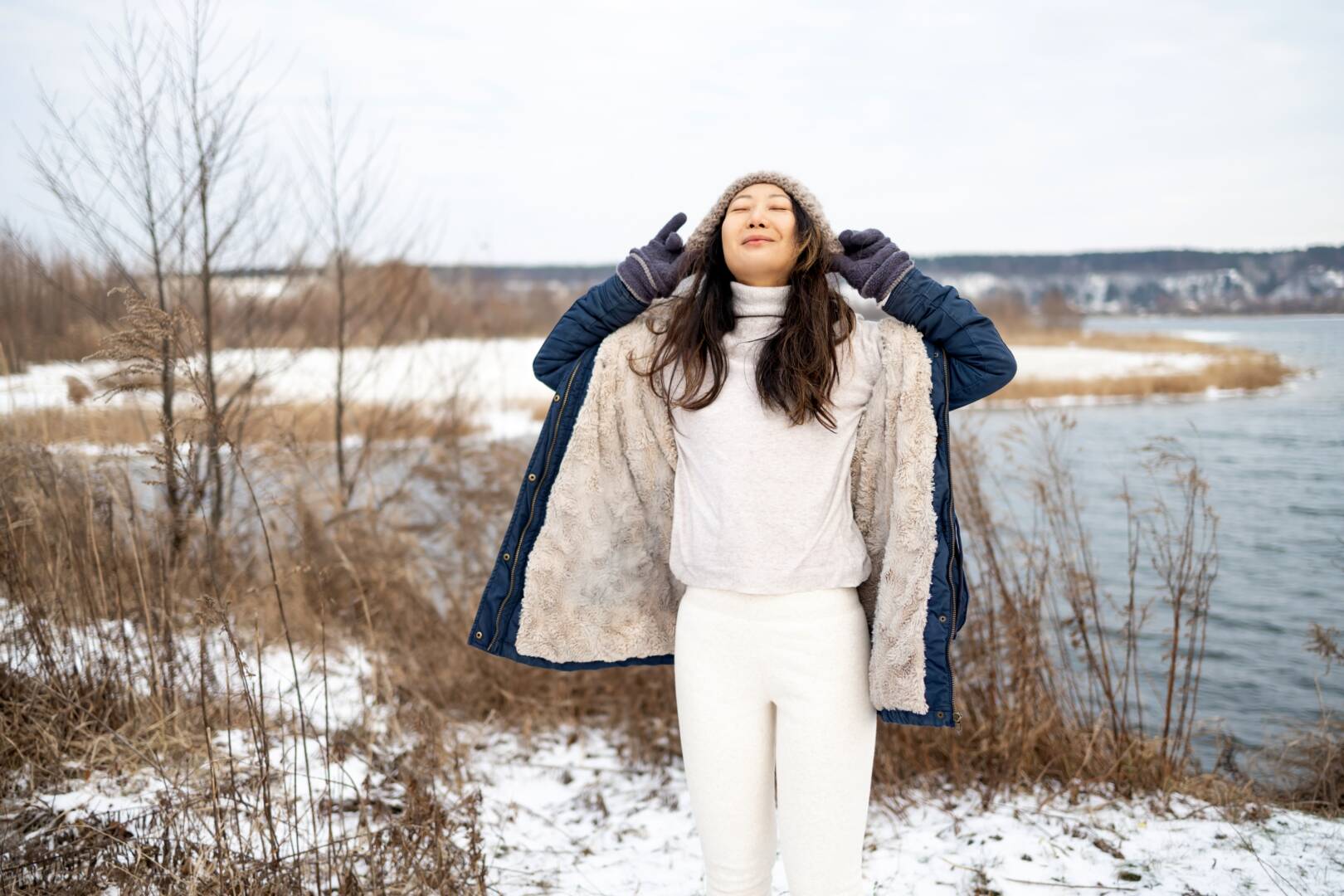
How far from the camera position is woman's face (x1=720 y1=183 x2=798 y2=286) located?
1972mm

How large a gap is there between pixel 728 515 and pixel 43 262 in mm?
5251

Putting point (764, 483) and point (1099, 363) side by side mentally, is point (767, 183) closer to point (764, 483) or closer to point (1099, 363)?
point (764, 483)

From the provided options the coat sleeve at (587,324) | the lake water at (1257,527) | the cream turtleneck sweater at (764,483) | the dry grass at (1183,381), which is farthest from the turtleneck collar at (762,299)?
the dry grass at (1183,381)

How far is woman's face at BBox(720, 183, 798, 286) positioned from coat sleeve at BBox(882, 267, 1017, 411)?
26 centimetres

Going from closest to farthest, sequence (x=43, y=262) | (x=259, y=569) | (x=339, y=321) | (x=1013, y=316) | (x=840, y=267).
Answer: (x=840, y=267) < (x=43, y=262) < (x=259, y=569) < (x=339, y=321) < (x=1013, y=316)

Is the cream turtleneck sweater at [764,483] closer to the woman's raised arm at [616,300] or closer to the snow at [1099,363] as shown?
the woman's raised arm at [616,300]

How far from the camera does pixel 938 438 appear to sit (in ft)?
6.53

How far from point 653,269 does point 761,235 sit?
276mm

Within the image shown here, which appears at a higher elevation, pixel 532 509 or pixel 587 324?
pixel 587 324

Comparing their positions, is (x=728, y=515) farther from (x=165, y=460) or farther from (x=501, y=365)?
(x=501, y=365)

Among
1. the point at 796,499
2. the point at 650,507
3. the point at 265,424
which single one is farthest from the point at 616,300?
the point at 265,424

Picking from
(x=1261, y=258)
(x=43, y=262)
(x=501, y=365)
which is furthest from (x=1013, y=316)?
(x=43, y=262)

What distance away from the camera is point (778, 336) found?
1935 millimetres

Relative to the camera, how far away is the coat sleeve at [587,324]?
2.13 metres
